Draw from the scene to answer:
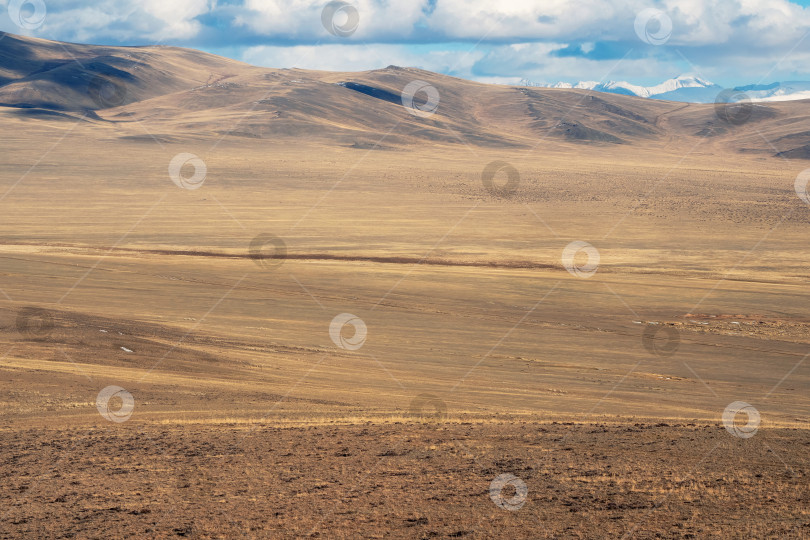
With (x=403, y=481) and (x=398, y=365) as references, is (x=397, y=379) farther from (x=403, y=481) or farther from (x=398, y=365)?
(x=403, y=481)

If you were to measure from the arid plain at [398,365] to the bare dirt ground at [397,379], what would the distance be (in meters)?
0.10

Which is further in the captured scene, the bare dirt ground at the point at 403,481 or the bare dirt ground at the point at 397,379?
the bare dirt ground at the point at 397,379

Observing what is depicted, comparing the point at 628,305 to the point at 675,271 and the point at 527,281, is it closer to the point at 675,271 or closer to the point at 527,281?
the point at 527,281

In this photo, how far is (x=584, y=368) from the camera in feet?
92.1

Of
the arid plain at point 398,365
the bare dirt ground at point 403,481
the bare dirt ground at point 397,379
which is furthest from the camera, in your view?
the arid plain at point 398,365

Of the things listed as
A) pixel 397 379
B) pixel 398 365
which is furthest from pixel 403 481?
pixel 398 365

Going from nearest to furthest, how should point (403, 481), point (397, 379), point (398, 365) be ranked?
point (403, 481)
point (397, 379)
point (398, 365)

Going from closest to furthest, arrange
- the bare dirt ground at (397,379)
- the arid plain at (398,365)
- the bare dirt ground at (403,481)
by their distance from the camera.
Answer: the bare dirt ground at (403,481) < the bare dirt ground at (397,379) < the arid plain at (398,365)

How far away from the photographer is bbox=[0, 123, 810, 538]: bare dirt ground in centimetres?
1458

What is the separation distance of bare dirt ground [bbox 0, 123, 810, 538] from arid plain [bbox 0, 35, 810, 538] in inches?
4.0

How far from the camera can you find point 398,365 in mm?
27562

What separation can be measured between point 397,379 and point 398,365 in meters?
2.21

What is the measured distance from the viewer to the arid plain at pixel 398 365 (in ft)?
48.2

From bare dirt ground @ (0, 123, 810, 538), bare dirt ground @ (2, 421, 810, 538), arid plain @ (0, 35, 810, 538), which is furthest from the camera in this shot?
arid plain @ (0, 35, 810, 538)
